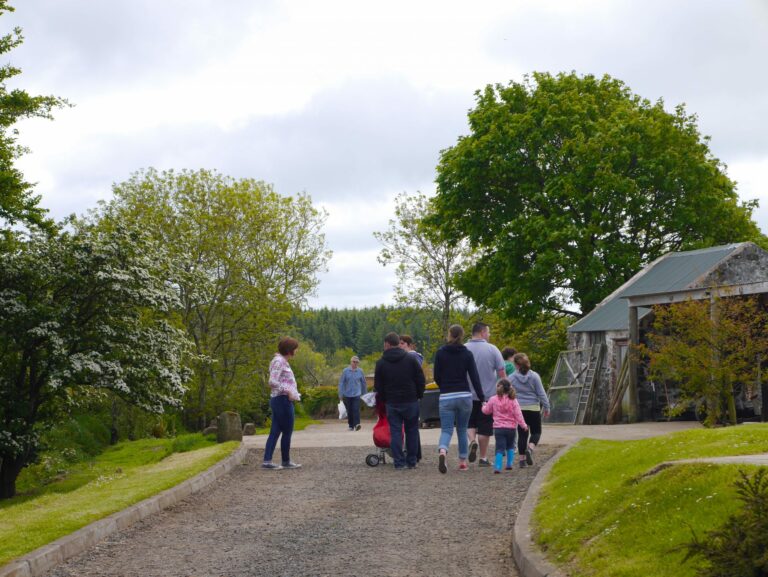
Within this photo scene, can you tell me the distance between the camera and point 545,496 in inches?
404

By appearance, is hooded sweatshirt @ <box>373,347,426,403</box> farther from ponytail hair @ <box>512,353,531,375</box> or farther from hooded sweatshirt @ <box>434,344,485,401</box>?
ponytail hair @ <box>512,353,531,375</box>

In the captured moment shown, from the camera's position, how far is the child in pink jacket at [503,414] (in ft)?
43.8

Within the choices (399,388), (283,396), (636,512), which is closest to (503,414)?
(399,388)

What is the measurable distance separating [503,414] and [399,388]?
5.59 ft

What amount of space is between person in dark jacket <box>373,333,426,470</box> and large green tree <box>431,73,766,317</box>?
20658 millimetres

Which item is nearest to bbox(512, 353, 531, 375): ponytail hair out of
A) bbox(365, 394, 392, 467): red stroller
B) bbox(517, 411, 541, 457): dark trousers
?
bbox(517, 411, 541, 457): dark trousers

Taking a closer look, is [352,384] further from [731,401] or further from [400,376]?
[400,376]

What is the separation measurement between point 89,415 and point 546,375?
63.3ft

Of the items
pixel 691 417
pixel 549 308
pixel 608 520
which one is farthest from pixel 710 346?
pixel 549 308

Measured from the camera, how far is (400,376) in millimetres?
14164

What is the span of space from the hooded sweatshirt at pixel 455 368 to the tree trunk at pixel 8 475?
35.3 feet

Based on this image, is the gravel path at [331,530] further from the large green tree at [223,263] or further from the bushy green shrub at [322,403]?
the bushy green shrub at [322,403]

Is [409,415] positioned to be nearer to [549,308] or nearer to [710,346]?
[710,346]

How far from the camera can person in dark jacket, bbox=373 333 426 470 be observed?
14148 mm
